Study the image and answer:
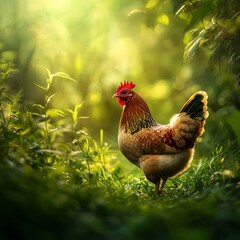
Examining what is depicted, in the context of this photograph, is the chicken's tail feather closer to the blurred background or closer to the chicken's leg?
the chicken's leg

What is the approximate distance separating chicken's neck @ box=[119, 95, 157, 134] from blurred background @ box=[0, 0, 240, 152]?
7.29 feet

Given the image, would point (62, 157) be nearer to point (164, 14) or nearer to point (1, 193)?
point (164, 14)

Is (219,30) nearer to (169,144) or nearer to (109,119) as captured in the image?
(169,144)

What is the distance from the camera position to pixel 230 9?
15.3ft

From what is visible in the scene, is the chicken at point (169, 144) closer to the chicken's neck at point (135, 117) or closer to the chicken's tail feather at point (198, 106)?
the chicken's tail feather at point (198, 106)

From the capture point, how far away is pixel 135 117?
5.12m

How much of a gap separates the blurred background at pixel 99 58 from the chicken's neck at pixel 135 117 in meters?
2.22

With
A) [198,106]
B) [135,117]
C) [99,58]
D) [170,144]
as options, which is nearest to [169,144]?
[170,144]

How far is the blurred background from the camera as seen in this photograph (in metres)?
8.52

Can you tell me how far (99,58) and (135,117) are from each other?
17.8 feet

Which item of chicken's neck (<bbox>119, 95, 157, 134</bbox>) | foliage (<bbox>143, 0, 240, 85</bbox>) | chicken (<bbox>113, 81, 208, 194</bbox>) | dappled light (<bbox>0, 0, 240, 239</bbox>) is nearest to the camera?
dappled light (<bbox>0, 0, 240, 239</bbox>)

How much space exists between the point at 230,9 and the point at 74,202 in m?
2.64

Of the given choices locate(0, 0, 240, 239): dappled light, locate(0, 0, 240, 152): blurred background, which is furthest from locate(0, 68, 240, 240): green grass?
locate(0, 0, 240, 152): blurred background

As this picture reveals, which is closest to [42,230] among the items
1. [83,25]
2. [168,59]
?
[168,59]
